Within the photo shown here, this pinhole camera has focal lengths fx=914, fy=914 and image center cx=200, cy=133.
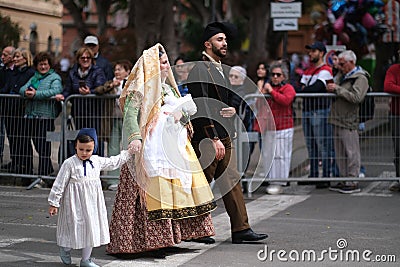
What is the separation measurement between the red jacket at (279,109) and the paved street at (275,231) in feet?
3.05

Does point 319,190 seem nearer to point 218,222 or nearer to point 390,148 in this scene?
point 390,148

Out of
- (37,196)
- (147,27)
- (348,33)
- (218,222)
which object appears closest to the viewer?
(218,222)

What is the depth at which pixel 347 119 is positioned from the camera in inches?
484

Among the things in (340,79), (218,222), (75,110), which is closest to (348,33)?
(340,79)

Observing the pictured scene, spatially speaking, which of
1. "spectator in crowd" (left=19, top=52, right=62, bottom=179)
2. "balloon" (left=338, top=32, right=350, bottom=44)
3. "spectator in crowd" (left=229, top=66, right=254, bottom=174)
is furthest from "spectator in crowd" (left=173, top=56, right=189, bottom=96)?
"balloon" (left=338, top=32, right=350, bottom=44)

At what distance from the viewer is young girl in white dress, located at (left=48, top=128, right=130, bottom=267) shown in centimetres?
754

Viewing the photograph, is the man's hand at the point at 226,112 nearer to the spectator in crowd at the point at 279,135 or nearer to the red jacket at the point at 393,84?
the spectator in crowd at the point at 279,135

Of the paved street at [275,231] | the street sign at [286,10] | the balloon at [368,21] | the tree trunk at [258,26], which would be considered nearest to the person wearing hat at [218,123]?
the paved street at [275,231]

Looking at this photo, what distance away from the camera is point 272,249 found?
28.1 feet

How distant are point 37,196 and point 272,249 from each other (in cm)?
427

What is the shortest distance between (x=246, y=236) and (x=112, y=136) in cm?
393

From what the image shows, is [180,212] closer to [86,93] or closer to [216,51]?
[216,51]

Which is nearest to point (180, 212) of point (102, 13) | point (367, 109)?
point (367, 109)

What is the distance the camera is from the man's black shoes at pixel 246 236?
8789 mm
